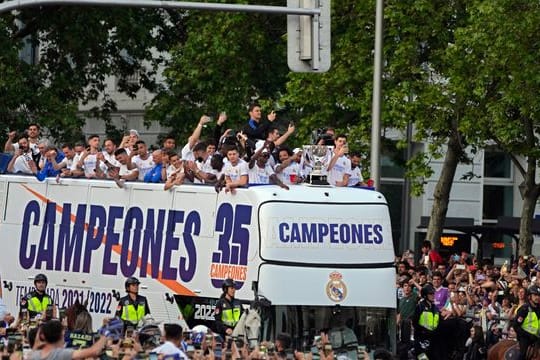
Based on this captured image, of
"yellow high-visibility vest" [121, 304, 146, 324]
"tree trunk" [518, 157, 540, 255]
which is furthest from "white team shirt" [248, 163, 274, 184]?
"tree trunk" [518, 157, 540, 255]

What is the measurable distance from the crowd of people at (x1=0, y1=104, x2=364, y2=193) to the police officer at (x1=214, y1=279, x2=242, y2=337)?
154 centimetres

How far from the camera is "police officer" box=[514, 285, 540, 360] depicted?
91.6 feet

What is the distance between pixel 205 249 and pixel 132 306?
1245 millimetres

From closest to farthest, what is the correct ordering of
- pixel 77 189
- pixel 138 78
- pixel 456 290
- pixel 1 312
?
pixel 1 312 < pixel 77 189 < pixel 456 290 < pixel 138 78

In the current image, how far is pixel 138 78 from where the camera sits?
47281 mm

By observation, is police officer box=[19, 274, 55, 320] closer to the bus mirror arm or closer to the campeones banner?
the campeones banner

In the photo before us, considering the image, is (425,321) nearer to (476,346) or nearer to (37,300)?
(476,346)

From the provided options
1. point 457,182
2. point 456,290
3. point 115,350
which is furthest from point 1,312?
point 457,182

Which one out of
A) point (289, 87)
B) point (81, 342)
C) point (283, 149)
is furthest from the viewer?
point (289, 87)

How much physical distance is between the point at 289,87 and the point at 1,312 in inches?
682

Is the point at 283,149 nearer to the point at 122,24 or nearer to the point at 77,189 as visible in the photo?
the point at 77,189

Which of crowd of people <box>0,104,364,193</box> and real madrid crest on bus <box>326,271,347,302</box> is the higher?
crowd of people <box>0,104,364,193</box>

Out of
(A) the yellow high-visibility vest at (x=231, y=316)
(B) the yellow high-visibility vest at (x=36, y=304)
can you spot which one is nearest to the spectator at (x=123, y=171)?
(B) the yellow high-visibility vest at (x=36, y=304)

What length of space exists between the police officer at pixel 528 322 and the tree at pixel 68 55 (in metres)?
14.7
